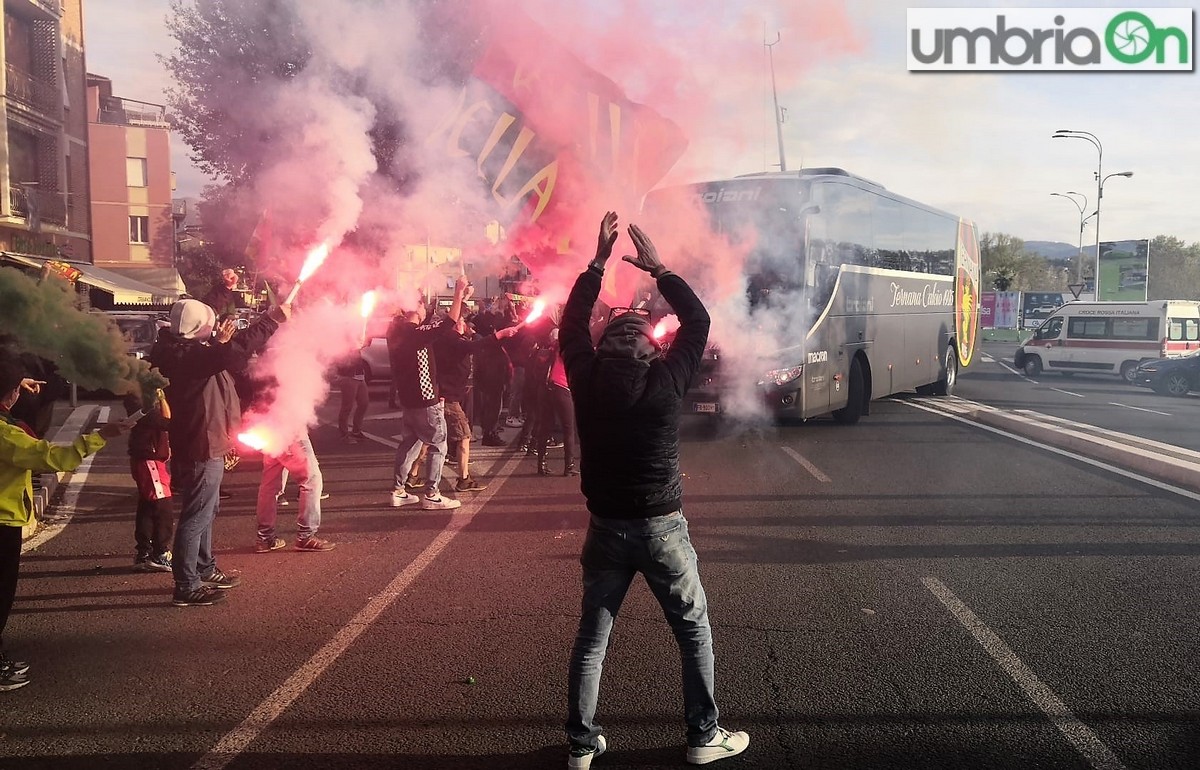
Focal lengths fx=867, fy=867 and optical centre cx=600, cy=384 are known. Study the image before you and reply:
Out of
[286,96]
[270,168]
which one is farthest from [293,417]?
[286,96]

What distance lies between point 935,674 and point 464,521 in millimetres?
4386

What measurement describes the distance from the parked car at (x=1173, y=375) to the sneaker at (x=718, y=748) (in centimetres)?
2404

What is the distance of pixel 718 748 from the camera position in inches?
134

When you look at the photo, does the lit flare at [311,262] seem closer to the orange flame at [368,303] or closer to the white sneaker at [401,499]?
the orange flame at [368,303]

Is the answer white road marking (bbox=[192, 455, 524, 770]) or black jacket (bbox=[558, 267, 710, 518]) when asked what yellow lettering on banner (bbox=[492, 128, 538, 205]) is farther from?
black jacket (bbox=[558, 267, 710, 518])

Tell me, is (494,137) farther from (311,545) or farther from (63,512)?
(63,512)

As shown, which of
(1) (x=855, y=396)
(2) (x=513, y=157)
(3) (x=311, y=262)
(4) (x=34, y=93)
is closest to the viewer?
(3) (x=311, y=262)

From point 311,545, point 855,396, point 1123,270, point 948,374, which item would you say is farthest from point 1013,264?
point 311,545

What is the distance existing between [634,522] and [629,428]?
37 centimetres

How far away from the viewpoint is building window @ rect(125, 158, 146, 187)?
142 ft

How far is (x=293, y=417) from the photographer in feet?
21.7

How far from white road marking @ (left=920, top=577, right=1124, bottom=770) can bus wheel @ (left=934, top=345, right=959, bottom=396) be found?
14600mm

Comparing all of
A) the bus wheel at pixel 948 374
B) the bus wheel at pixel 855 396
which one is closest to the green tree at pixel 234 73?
the bus wheel at pixel 855 396

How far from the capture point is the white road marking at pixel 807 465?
372 inches
